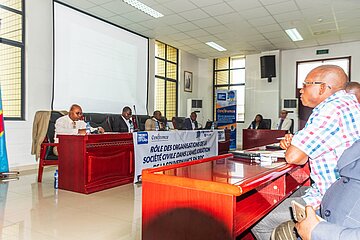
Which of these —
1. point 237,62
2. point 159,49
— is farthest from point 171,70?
point 237,62

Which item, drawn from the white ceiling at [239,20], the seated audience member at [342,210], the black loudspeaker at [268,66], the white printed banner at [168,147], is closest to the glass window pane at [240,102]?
the black loudspeaker at [268,66]

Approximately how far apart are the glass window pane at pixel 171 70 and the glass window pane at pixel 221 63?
2.03 meters

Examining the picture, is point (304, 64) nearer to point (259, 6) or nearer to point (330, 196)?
point (259, 6)

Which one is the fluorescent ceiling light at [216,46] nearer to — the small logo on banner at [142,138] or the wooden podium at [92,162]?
the small logo on banner at [142,138]

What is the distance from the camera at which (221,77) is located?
34.9 feet

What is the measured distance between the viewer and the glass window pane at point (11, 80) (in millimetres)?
4980

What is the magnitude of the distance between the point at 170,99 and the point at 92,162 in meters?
6.04

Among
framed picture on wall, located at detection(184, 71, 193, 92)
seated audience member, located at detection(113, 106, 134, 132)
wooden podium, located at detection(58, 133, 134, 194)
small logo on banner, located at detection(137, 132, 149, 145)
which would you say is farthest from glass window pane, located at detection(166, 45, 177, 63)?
wooden podium, located at detection(58, 133, 134, 194)

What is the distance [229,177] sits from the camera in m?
1.19

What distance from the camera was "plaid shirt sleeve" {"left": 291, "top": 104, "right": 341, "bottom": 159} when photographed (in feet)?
3.85

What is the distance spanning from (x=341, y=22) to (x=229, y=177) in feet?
→ 22.6

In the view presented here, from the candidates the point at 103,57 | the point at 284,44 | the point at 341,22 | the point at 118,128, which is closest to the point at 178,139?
the point at 118,128

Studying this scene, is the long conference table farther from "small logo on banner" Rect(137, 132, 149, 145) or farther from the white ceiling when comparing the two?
the white ceiling

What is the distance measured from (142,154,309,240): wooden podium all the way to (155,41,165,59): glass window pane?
7605 mm
